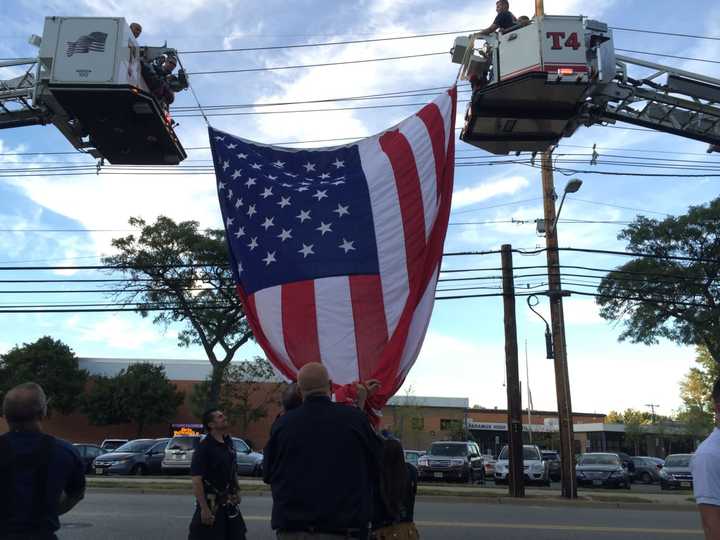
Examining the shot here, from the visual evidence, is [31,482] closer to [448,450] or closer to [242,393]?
[448,450]

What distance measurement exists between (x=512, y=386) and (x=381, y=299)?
46.3ft

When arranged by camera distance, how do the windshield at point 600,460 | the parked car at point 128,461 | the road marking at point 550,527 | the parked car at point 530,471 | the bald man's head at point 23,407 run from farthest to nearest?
1. the windshield at point 600,460
2. the parked car at point 530,471
3. the parked car at point 128,461
4. the road marking at point 550,527
5. the bald man's head at point 23,407

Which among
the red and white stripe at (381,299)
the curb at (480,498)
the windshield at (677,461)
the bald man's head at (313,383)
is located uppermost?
the red and white stripe at (381,299)

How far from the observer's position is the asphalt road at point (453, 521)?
10516 mm

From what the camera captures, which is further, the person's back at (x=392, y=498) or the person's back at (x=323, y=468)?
the person's back at (x=392, y=498)

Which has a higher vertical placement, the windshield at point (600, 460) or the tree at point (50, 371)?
the tree at point (50, 371)

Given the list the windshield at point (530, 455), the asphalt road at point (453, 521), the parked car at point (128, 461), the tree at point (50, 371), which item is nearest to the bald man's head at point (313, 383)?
the asphalt road at point (453, 521)

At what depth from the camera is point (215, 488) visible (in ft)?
19.7

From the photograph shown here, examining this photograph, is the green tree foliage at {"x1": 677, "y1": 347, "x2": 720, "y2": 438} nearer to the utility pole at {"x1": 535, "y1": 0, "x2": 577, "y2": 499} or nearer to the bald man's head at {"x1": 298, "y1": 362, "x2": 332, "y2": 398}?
the utility pole at {"x1": 535, "y1": 0, "x2": 577, "y2": 499}

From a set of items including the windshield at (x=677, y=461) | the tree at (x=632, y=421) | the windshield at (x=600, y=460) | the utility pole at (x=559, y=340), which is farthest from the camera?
the tree at (x=632, y=421)

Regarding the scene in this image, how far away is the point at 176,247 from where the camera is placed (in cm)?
3412

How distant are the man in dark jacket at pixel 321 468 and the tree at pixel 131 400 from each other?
151 ft

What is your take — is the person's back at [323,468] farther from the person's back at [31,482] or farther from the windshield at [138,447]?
the windshield at [138,447]

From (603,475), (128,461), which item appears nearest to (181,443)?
(128,461)
